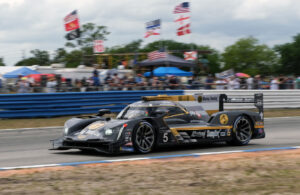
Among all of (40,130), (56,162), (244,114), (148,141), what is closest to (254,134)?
(244,114)

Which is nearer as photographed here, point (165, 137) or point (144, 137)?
point (144, 137)

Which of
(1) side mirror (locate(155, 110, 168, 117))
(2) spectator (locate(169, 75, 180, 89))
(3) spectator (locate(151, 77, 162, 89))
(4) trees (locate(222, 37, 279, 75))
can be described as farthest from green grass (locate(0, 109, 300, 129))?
(4) trees (locate(222, 37, 279, 75))

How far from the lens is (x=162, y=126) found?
29.2 feet

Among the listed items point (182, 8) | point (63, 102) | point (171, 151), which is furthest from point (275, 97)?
point (171, 151)

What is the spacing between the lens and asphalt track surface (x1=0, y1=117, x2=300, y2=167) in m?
8.25

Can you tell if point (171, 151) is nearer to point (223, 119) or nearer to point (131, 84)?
point (223, 119)

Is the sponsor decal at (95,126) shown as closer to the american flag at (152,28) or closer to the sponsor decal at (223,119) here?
the sponsor decal at (223,119)

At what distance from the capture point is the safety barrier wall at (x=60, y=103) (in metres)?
16.5

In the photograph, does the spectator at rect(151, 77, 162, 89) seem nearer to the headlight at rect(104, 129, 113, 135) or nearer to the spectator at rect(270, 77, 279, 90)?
the spectator at rect(270, 77, 279, 90)

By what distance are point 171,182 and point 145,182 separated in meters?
0.33

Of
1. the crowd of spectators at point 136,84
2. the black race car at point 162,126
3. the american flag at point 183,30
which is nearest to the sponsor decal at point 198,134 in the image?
the black race car at point 162,126

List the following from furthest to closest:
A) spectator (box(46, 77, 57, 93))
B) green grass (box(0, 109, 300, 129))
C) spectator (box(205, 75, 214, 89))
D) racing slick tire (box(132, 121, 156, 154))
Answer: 1. spectator (box(205, 75, 214, 89))
2. spectator (box(46, 77, 57, 93))
3. green grass (box(0, 109, 300, 129))
4. racing slick tire (box(132, 121, 156, 154))

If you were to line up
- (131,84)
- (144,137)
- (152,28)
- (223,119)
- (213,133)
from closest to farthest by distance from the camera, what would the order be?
(144,137) → (213,133) → (223,119) → (131,84) → (152,28)

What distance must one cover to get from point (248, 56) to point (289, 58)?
21242 mm
